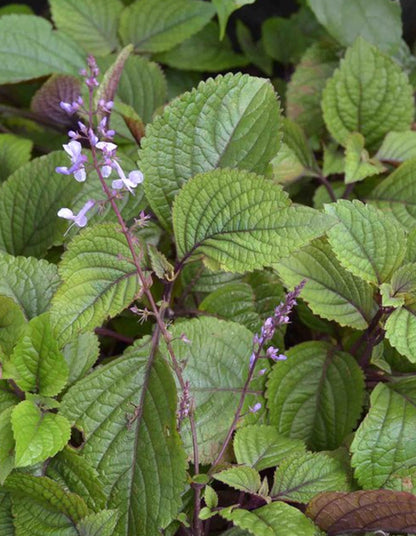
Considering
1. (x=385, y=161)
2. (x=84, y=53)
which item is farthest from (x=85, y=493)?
(x=84, y=53)

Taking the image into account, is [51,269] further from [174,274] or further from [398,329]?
[398,329]

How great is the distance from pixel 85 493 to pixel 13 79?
801 mm

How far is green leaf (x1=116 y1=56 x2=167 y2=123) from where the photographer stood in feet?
4.40

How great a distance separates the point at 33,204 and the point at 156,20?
0.59 m

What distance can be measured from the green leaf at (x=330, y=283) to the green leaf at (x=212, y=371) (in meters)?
0.11

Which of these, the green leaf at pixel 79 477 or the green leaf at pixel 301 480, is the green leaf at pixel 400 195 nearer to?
the green leaf at pixel 301 480

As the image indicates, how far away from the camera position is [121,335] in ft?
3.60

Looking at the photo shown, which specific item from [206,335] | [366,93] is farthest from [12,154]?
[366,93]

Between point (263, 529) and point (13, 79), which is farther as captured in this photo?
point (13, 79)

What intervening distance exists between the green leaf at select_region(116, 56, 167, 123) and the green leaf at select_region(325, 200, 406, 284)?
538 millimetres

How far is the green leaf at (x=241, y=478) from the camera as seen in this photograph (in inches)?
32.8

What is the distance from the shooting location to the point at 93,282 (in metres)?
0.89

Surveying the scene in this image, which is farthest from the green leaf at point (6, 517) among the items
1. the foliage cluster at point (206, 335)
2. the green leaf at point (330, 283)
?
the green leaf at point (330, 283)

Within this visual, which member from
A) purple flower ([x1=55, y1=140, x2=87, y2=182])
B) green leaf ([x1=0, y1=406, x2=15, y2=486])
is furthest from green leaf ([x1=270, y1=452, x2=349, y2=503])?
purple flower ([x1=55, y1=140, x2=87, y2=182])
